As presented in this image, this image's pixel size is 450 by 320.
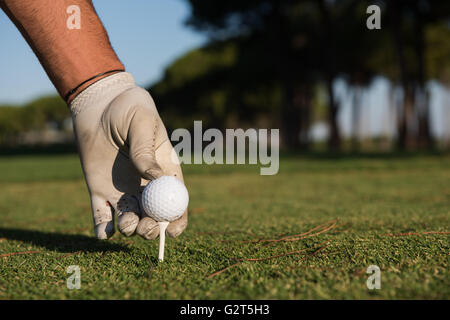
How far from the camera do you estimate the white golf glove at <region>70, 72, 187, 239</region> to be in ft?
8.38

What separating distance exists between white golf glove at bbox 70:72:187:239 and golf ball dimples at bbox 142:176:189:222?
0.28ft

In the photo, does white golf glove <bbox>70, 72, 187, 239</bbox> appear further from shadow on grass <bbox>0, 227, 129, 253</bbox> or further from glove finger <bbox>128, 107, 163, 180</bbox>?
shadow on grass <bbox>0, 227, 129, 253</bbox>

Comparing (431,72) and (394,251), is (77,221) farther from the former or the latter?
(431,72)

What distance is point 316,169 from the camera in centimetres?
1391

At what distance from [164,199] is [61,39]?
1.28 meters

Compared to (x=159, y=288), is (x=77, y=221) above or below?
below

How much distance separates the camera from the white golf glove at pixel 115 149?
8.38ft

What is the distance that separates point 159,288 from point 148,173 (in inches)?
26.8

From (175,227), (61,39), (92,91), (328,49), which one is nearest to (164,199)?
(175,227)

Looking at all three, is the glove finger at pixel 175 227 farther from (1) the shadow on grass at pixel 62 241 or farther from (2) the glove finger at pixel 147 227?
(1) the shadow on grass at pixel 62 241

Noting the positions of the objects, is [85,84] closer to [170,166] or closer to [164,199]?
[170,166]

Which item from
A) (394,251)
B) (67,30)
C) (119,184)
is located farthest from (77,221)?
(394,251)

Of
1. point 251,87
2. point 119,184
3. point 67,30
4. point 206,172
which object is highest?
point 251,87

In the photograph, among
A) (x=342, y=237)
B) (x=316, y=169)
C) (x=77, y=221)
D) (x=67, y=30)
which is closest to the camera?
(x=67, y=30)
